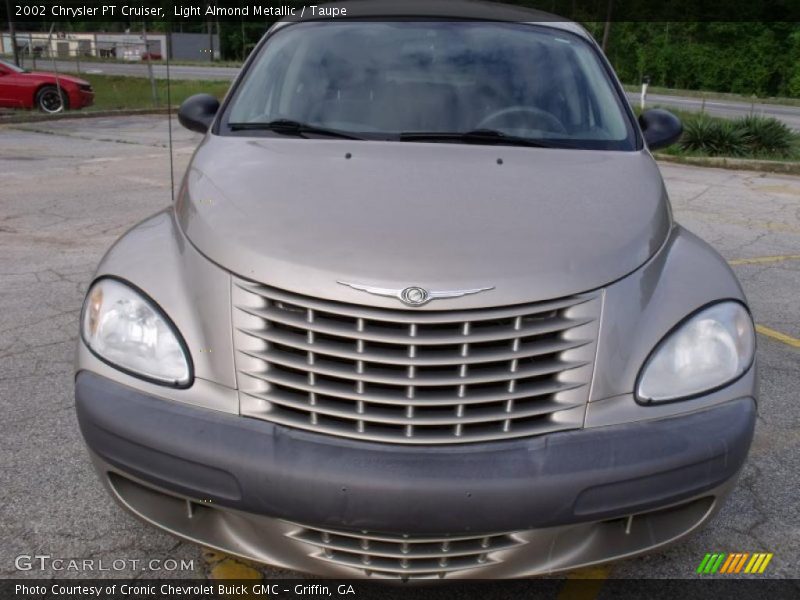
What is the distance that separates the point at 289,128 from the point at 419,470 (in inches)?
66.0

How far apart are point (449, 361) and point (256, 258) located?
60 centimetres

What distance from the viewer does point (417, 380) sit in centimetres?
201

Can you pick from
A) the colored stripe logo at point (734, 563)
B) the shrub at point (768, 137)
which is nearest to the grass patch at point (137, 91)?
the shrub at point (768, 137)

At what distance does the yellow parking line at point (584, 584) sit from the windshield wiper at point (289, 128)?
1725mm

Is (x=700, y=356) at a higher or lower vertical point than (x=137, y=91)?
higher

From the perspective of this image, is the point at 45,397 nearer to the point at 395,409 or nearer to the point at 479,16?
the point at 395,409

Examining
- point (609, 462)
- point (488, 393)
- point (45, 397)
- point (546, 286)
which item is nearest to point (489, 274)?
point (546, 286)

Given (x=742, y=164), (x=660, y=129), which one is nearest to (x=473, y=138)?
(x=660, y=129)

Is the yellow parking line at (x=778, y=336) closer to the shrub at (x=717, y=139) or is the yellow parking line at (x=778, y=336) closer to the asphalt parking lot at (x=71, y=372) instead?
the asphalt parking lot at (x=71, y=372)

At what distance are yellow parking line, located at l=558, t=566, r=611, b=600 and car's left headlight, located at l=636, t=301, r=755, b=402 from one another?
25.8 inches

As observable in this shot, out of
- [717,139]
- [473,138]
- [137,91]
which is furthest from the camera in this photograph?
[137,91]

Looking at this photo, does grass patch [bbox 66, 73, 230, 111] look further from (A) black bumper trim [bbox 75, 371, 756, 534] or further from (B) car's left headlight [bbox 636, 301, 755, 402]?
(B) car's left headlight [bbox 636, 301, 755, 402]

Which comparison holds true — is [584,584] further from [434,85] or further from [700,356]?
[434,85]

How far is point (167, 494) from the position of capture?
82.6 inches
